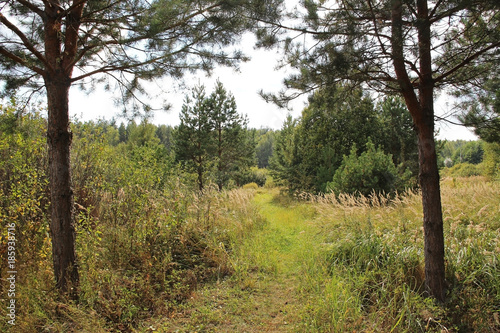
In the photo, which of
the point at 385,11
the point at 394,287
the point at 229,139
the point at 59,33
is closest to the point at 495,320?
the point at 394,287

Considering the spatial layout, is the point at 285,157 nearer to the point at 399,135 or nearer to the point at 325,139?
the point at 325,139

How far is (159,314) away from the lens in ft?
10.4

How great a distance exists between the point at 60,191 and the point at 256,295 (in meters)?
2.89

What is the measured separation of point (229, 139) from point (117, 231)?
12.8m

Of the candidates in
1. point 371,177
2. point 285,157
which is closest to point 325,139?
point 285,157

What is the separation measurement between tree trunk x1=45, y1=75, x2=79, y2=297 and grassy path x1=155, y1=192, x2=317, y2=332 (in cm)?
128

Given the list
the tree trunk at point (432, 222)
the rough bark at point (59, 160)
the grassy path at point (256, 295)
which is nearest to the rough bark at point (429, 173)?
the tree trunk at point (432, 222)

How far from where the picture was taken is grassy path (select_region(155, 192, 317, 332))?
3.06 meters

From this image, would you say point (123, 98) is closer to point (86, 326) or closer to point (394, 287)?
point (86, 326)

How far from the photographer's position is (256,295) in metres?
3.79

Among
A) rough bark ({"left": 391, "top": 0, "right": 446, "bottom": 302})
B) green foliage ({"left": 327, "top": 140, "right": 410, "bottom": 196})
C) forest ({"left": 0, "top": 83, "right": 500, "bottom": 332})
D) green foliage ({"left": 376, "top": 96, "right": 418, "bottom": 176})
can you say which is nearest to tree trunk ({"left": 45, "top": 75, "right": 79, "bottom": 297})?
forest ({"left": 0, "top": 83, "right": 500, "bottom": 332})

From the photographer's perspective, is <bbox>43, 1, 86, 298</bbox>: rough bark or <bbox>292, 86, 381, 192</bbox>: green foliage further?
<bbox>292, 86, 381, 192</bbox>: green foliage

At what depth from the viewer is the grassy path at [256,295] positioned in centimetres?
306

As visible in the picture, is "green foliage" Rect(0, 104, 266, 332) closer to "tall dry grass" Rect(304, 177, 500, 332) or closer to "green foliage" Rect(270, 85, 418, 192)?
"tall dry grass" Rect(304, 177, 500, 332)
